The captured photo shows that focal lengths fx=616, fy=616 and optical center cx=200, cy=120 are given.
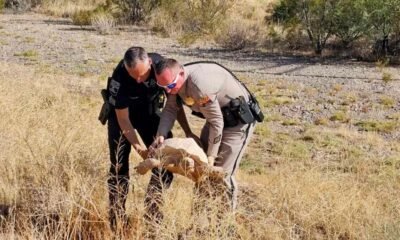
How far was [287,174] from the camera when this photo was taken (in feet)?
19.0

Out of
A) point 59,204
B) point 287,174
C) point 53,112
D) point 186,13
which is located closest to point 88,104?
point 53,112

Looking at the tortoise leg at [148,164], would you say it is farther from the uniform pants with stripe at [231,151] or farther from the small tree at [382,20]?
the small tree at [382,20]

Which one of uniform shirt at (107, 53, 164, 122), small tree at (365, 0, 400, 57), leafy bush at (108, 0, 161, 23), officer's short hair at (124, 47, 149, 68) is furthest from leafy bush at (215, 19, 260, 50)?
officer's short hair at (124, 47, 149, 68)

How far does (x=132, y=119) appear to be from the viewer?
15.6 ft

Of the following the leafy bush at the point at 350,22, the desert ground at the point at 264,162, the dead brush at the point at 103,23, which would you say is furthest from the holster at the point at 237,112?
the dead brush at the point at 103,23

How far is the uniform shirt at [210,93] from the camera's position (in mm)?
4074

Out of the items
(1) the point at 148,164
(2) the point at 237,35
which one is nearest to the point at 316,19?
(2) the point at 237,35

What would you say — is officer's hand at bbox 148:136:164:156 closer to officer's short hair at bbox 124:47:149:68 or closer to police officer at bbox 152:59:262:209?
police officer at bbox 152:59:262:209

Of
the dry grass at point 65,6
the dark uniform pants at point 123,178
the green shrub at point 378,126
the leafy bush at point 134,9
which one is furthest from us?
the dry grass at point 65,6

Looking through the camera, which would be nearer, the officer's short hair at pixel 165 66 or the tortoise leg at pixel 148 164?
the officer's short hair at pixel 165 66

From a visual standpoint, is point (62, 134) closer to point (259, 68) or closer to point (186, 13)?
point (259, 68)

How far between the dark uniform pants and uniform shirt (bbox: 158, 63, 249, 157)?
36 centimetres

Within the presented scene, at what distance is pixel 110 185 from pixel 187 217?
75 cm

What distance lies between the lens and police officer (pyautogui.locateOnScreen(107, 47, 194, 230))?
4.21 meters
